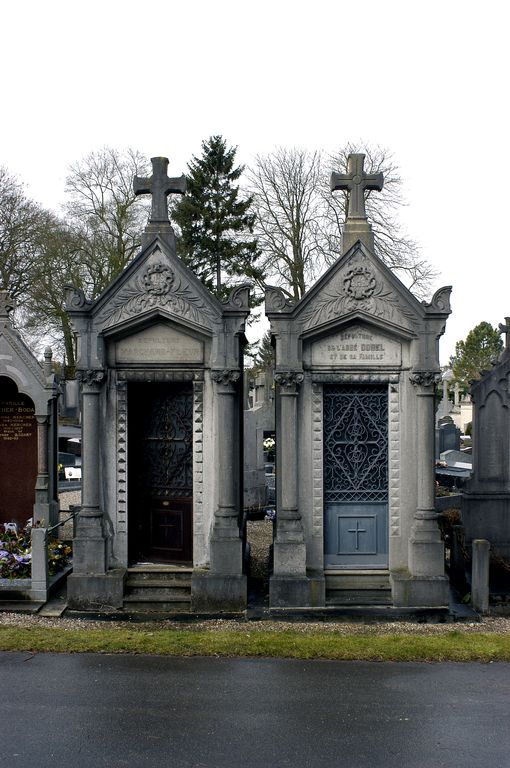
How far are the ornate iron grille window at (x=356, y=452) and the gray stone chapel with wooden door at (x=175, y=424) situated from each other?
49.0 inches

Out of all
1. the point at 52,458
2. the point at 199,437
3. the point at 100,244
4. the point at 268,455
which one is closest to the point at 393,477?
the point at 199,437

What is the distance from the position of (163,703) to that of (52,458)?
7.57 meters

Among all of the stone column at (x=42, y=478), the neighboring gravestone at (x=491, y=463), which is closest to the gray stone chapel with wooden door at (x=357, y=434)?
the neighboring gravestone at (x=491, y=463)

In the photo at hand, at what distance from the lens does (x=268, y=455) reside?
25.2 m

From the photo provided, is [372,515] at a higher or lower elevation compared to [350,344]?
lower

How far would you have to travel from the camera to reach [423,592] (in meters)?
9.26

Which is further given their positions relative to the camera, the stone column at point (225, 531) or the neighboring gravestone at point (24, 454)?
the neighboring gravestone at point (24, 454)

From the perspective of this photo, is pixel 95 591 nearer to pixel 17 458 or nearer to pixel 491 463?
pixel 17 458

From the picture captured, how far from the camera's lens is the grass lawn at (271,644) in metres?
7.54

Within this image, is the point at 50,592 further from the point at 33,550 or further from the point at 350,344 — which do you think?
the point at 350,344

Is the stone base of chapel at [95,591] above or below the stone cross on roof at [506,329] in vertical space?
→ below

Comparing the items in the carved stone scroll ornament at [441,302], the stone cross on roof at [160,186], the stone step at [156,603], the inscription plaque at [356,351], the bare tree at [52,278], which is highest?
the bare tree at [52,278]

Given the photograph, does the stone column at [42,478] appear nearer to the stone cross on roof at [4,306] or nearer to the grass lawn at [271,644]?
the stone cross on roof at [4,306]

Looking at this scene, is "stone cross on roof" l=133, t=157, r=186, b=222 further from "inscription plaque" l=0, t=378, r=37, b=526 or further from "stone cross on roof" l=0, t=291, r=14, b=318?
"inscription plaque" l=0, t=378, r=37, b=526
